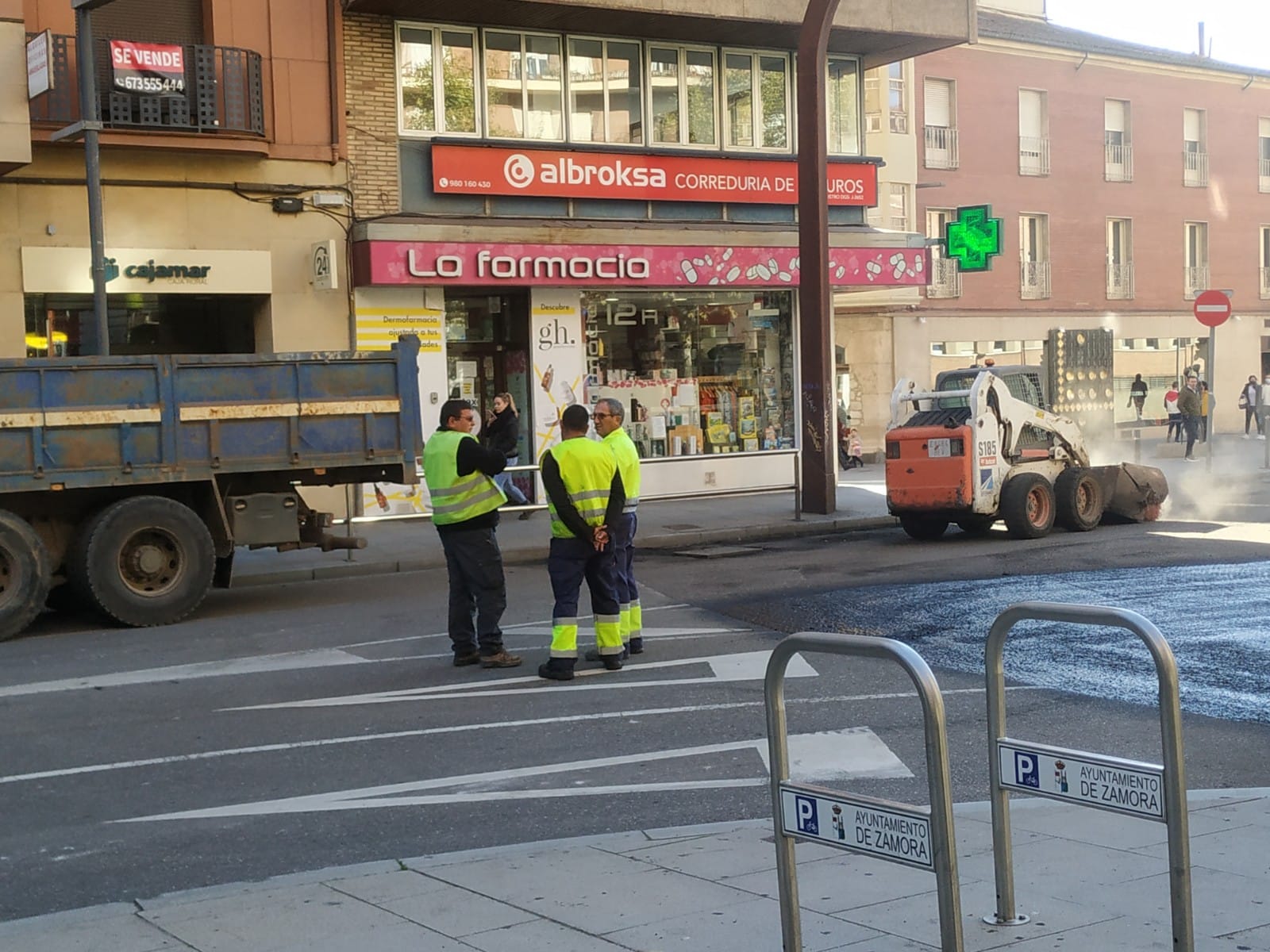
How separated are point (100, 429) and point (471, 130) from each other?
389 inches

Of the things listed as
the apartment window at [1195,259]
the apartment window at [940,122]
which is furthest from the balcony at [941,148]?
the apartment window at [1195,259]

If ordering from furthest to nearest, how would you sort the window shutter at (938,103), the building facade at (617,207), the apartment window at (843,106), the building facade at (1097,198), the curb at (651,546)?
the building facade at (1097,198)
the window shutter at (938,103)
the apartment window at (843,106)
the building facade at (617,207)
the curb at (651,546)

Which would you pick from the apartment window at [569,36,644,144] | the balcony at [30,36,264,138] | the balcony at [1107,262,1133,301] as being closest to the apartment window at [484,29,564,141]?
the apartment window at [569,36,644,144]

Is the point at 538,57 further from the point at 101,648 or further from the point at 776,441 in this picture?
the point at 101,648

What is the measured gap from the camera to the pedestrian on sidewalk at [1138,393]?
41688 mm

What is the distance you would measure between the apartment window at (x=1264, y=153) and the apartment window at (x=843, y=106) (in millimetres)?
26415

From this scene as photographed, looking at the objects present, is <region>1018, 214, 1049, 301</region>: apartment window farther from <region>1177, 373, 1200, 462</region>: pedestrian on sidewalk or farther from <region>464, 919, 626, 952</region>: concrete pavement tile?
<region>464, 919, 626, 952</region>: concrete pavement tile

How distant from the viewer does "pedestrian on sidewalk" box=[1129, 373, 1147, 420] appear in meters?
41.7

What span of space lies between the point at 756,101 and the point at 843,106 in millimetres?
1764

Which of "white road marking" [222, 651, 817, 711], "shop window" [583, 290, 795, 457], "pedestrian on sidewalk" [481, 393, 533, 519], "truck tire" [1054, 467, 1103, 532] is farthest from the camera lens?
"shop window" [583, 290, 795, 457]

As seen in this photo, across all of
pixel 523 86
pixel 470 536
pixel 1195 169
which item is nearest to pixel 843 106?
pixel 523 86

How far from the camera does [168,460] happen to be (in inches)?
532

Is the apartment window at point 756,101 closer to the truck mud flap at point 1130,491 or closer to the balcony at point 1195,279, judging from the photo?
the truck mud flap at point 1130,491

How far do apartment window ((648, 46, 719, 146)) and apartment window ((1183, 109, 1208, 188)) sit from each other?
83.4 ft
